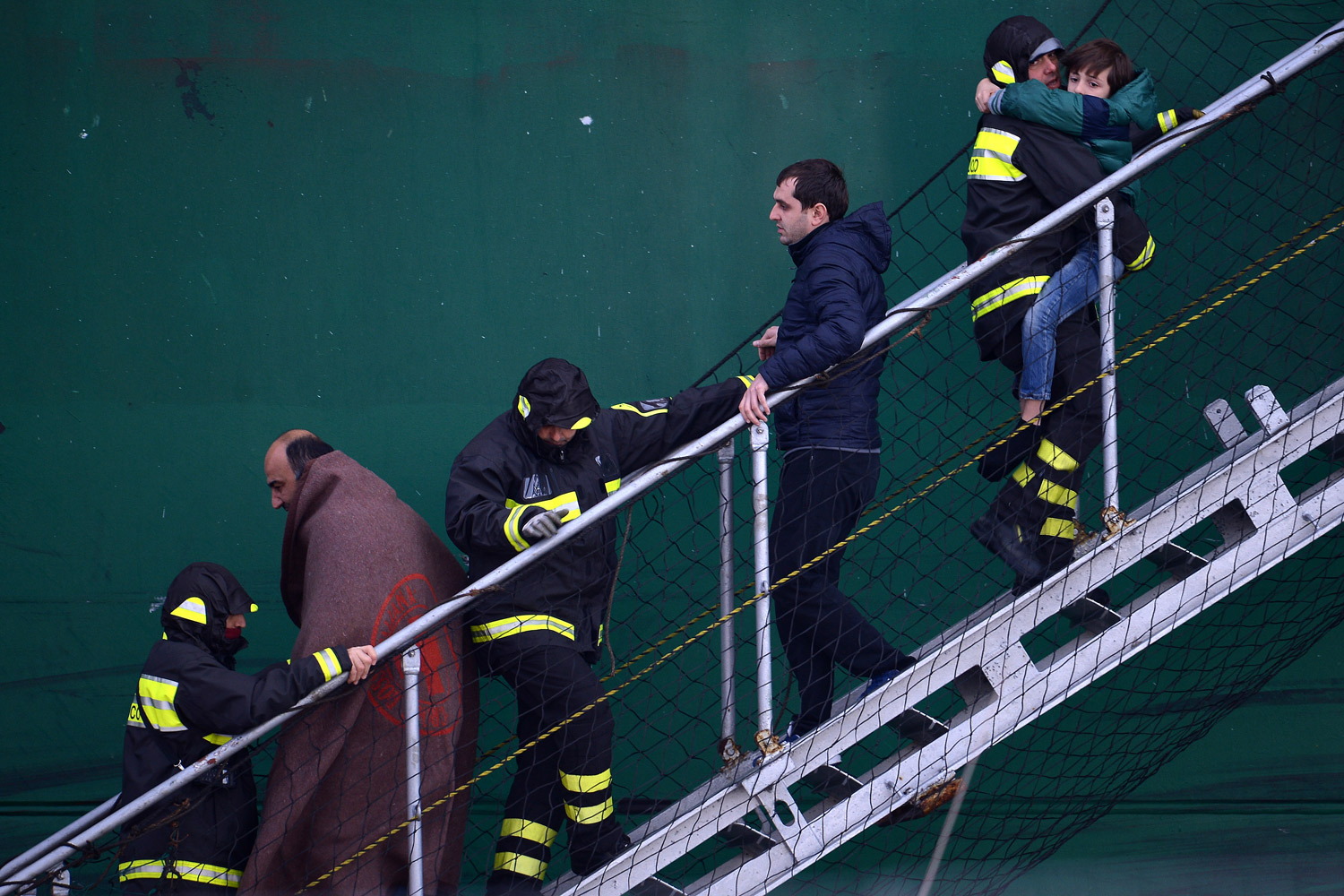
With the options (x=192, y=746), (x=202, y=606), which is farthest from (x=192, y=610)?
(x=192, y=746)

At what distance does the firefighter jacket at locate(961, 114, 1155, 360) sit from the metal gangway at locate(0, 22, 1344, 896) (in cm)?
21

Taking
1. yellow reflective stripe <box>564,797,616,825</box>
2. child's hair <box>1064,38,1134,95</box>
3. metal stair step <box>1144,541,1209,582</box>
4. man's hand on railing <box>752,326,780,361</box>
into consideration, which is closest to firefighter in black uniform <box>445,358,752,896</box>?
yellow reflective stripe <box>564,797,616,825</box>

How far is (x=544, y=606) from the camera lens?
3.12m

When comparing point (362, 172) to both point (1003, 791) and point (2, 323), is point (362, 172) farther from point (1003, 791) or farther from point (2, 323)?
point (1003, 791)

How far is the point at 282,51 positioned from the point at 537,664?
2832mm

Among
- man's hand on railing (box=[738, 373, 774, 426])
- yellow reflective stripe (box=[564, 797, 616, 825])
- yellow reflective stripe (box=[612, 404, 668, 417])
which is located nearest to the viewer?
man's hand on railing (box=[738, 373, 774, 426])

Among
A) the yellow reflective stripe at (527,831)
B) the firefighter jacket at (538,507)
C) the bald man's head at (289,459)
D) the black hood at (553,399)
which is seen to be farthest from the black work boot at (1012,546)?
the bald man's head at (289,459)

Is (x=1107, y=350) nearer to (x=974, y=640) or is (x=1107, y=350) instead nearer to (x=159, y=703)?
(x=974, y=640)

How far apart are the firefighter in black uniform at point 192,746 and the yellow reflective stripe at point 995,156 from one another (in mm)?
2226

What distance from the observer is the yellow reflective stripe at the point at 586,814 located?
3129 millimetres

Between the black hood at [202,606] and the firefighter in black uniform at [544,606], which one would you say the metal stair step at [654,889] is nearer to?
the firefighter in black uniform at [544,606]

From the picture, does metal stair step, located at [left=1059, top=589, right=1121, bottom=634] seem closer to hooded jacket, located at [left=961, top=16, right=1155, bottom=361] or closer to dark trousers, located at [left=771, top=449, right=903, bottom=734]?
dark trousers, located at [left=771, top=449, right=903, bottom=734]

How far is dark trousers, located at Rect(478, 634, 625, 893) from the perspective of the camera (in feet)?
10.2

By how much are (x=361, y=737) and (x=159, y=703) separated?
0.57 metres
